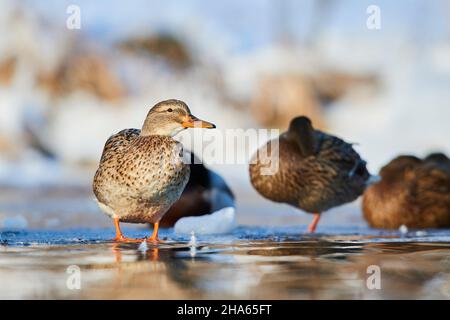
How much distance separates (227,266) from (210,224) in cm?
187

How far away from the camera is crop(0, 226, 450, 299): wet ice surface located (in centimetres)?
327

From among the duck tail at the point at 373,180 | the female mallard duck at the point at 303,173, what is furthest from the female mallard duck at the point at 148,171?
the duck tail at the point at 373,180

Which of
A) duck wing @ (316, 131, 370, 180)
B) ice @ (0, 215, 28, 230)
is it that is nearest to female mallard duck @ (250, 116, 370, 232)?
duck wing @ (316, 131, 370, 180)

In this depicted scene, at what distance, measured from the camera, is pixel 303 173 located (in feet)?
21.6

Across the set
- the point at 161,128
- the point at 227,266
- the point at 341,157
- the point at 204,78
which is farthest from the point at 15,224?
the point at 204,78

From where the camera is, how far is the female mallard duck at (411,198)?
6.63 metres

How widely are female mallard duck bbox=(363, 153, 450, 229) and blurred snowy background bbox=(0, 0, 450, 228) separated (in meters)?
3.83

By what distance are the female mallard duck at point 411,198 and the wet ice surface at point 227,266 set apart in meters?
1.23

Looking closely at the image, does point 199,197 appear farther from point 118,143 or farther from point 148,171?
point 148,171

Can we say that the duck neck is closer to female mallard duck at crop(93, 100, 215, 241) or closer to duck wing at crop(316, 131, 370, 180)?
female mallard duck at crop(93, 100, 215, 241)

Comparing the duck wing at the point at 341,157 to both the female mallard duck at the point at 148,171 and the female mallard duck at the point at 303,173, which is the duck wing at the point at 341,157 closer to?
the female mallard duck at the point at 303,173

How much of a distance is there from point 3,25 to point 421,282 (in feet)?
32.9
